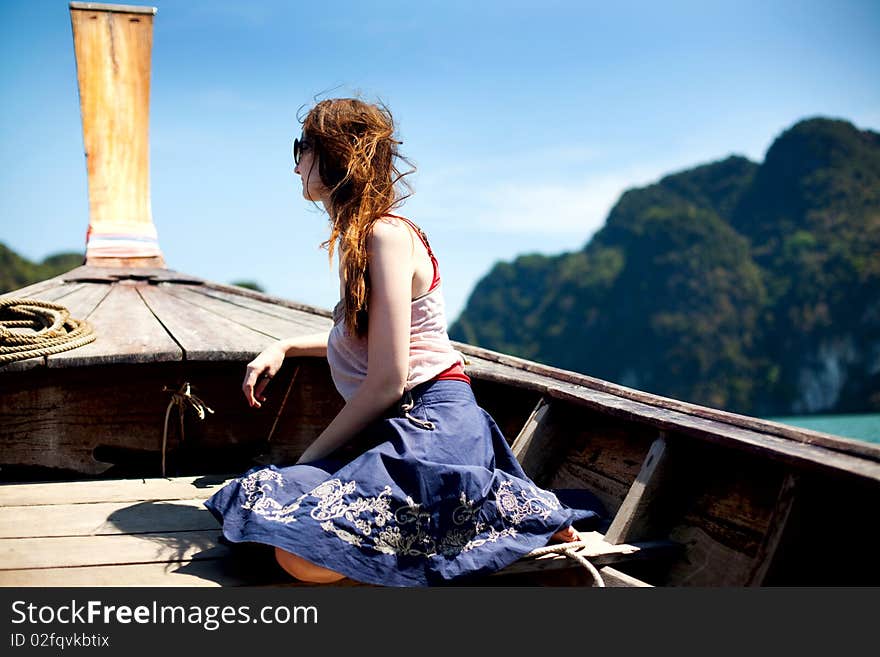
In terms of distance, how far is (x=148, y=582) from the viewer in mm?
1349

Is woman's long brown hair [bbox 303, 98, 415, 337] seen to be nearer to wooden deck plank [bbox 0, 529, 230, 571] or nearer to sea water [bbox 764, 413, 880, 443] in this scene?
wooden deck plank [bbox 0, 529, 230, 571]

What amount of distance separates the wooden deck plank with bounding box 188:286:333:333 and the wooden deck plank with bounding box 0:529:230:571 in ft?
4.42

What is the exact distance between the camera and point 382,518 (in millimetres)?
1405

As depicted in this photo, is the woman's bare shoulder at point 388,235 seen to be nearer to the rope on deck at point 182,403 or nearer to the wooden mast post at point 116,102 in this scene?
the rope on deck at point 182,403

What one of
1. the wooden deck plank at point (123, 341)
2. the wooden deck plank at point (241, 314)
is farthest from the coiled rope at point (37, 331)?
the wooden deck plank at point (241, 314)

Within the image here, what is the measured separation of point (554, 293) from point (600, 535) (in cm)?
7616

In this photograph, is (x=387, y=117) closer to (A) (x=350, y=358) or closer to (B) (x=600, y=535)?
(A) (x=350, y=358)

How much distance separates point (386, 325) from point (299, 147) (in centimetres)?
46

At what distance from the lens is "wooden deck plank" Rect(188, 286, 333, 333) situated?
3133 mm

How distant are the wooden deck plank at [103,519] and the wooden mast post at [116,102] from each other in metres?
2.81

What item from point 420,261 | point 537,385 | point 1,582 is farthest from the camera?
point 537,385

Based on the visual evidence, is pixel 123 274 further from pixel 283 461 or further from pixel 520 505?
pixel 520 505

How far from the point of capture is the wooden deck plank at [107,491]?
1.87 metres

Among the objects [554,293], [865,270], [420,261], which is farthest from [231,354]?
[554,293]
